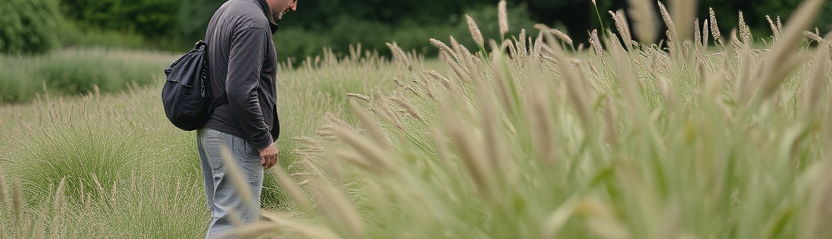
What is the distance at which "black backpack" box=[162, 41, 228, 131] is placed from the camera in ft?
11.2

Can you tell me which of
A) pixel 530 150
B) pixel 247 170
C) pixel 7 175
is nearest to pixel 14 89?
pixel 7 175

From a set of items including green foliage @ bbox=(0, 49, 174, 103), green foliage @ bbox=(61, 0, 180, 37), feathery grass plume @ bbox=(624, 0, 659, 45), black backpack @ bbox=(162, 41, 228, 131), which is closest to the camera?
feathery grass plume @ bbox=(624, 0, 659, 45)

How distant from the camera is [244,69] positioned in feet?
10.7

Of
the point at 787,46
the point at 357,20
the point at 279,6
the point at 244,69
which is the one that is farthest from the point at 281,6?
the point at 357,20

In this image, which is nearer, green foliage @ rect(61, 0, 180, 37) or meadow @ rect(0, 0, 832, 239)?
meadow @ rect(0, 0, 832, 239)

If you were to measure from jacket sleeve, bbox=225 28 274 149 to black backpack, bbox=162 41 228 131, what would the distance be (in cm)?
19


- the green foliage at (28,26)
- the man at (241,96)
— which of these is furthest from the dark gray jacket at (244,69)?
the green foliage at (28,26)

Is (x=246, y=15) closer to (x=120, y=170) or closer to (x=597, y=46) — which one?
(x=597, y=46)

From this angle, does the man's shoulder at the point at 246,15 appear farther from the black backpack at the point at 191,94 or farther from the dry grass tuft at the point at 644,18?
the dry grass tuft at the point at 644,18

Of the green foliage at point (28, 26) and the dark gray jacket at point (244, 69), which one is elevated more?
the dark gray jacket at point (244, 69)

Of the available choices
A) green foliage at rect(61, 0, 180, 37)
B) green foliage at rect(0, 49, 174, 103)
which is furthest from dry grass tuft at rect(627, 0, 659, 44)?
green foliage at rect(61, 0, 180, 37)

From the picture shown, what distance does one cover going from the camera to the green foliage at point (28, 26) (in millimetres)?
15547

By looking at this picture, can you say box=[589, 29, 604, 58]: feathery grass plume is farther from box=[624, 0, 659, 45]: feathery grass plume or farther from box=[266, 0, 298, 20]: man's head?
box=[624, 0, 659, 45]: feathery grass plume

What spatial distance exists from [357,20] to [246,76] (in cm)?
2690
